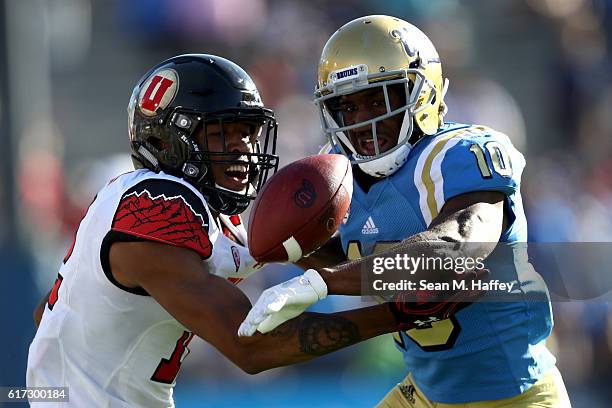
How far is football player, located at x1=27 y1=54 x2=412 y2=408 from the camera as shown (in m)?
3.04

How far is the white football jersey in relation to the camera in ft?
Answer: 10.7

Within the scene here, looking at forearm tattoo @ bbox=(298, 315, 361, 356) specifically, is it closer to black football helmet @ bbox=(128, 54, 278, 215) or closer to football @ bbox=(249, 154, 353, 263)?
football @ bbox=(249, 154, 353, 263)

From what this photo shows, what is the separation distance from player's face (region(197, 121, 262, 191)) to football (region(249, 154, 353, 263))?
0.39m

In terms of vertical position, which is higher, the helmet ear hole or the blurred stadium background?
the helmet ear hole

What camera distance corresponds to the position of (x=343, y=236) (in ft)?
13.4

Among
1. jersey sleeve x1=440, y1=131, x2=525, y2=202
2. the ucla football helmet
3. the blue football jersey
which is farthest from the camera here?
the ucla football helmet

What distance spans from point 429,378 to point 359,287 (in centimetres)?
Answer: 97

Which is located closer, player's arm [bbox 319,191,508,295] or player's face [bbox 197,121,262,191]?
player's arm [bbox 319,191,508,295]

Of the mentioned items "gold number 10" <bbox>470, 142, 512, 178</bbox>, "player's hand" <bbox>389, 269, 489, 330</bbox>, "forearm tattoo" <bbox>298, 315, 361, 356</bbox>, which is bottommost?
"forearm tattoo" <bbox>298, 315, 361, 356</bbox>

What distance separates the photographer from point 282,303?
2.86 meters

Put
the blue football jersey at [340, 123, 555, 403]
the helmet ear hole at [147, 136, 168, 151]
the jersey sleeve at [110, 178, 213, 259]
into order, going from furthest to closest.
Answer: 1. the helmet ear hole at [147, 136, 168, 151]
2. the blue football jersey at [340, 123, 555, 403]
3. the jersey sleeve at [110, 178, 213, 259]

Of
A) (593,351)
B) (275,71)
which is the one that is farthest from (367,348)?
(275,71)

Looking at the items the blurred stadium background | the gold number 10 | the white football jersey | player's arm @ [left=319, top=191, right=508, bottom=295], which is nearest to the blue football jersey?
the gold number 10

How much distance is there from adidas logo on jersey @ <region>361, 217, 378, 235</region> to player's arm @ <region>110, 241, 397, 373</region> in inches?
34.1
